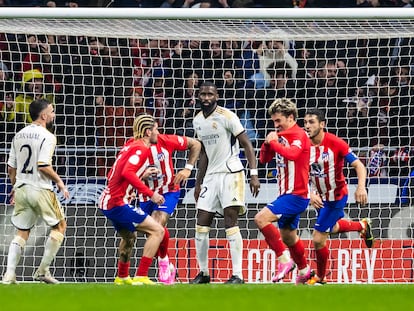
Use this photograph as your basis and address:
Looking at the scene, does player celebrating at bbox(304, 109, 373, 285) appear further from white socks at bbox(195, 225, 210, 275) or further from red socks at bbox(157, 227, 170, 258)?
red socks at bbox(157, 227, 170, 258)

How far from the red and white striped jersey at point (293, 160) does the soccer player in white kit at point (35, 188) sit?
7.72 ft

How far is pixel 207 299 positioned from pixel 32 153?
447 centimetres

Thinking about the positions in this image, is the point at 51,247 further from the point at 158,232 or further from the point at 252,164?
the point at 252,164

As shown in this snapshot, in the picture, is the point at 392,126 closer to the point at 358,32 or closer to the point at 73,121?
the point at 358,32

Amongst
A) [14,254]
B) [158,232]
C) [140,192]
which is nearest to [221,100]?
[140,192]

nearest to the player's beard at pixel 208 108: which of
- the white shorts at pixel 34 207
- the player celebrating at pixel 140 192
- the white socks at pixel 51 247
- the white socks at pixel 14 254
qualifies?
the player celebrating at pixel 140 192

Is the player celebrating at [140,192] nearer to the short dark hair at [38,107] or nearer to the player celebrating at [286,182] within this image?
the short dark hair at [38,107]

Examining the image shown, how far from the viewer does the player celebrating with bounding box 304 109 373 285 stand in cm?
1387

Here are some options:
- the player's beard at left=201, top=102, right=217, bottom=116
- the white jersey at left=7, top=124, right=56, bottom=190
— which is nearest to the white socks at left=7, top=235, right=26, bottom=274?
the white jersey at left=7, top=124, right=56, bottom=190

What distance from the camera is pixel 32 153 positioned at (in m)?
13.1

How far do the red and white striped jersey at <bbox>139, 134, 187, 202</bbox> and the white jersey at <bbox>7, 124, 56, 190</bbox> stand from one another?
1447mm

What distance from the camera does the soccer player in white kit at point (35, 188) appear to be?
13.0m

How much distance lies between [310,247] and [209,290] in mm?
5315

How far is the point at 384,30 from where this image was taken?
49.3 feet
